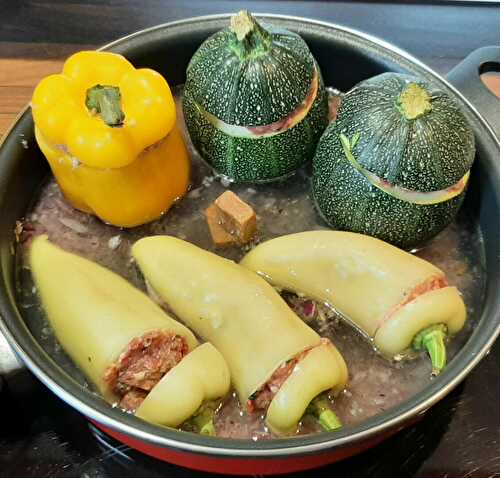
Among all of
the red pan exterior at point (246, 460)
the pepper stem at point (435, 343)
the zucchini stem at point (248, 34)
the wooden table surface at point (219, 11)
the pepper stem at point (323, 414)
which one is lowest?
the red pan exterior at point (246, 460)

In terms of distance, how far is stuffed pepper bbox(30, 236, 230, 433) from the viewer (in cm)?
71

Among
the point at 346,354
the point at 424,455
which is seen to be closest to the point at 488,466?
the point at 424,455

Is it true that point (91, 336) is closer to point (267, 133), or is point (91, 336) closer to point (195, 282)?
point (195, 282)

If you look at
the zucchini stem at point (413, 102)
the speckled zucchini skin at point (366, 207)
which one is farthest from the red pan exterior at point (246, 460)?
the zucchini stem at point (413, 102)

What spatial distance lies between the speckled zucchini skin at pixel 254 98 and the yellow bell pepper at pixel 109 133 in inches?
2.0

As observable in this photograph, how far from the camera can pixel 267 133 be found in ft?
2.83

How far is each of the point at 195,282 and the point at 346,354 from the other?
0.20 metres

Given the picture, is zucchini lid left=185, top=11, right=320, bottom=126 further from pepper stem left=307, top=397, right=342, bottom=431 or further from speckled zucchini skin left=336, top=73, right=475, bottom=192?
pepper stem left=307, top=397, right=342, bottom=431

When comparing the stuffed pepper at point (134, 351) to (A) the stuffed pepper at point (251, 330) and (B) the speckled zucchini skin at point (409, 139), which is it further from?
(B) the speckled zucchini skin at point (409, 139)

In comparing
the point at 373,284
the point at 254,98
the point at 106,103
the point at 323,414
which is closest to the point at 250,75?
the point at 254,98

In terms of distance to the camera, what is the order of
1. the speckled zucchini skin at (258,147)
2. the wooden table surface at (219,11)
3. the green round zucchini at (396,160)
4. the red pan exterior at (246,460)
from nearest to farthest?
the red pan exterior at (246,460) → the green round zucchini at (396,160) → the speckled zucchini skin at (258,147) → the wooden table surface at (219,11)

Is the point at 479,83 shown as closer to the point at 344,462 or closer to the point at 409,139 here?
the point at 409,139

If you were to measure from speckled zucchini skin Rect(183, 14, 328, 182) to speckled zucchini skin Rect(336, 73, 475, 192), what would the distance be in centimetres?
8

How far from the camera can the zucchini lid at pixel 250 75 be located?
83 cm
